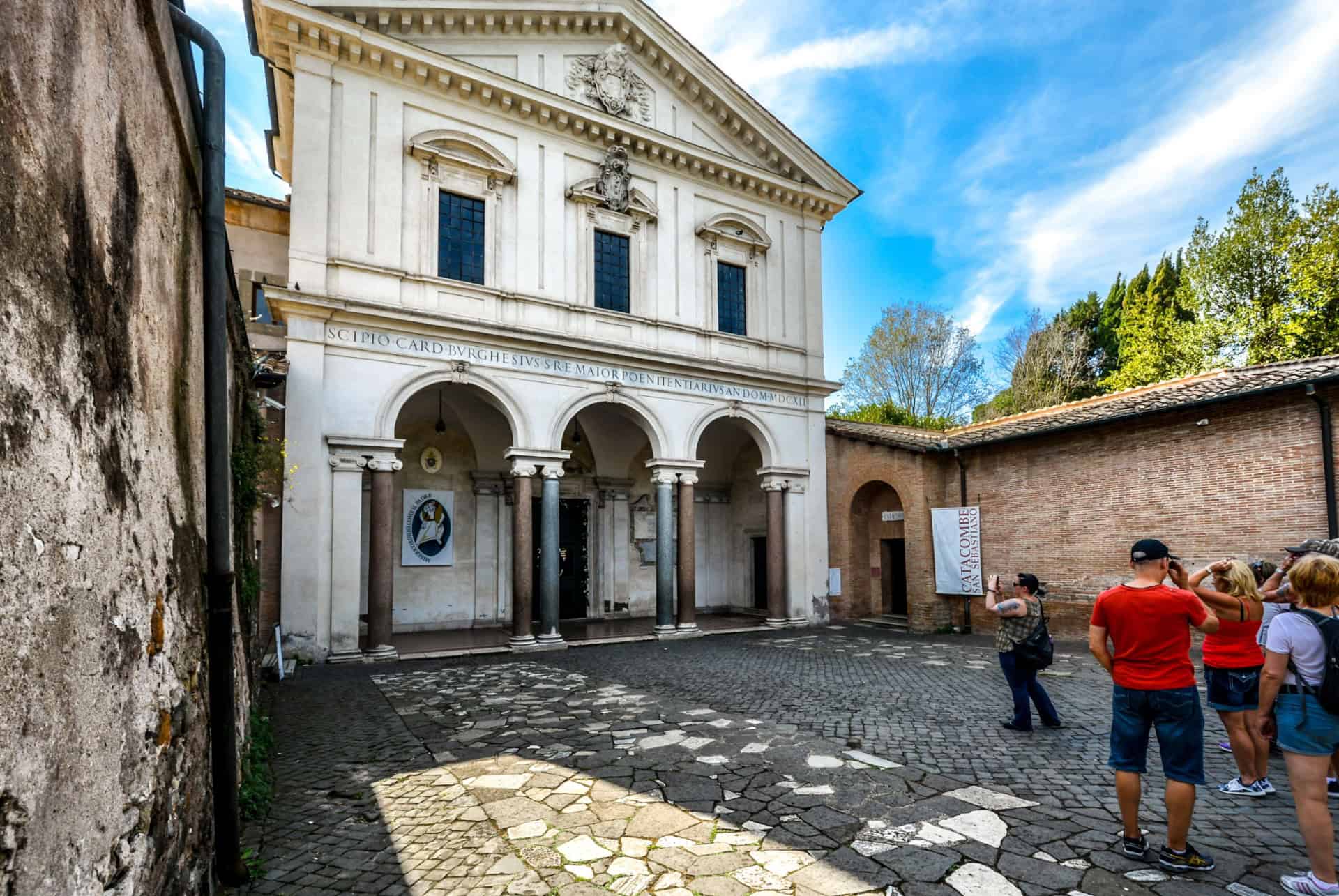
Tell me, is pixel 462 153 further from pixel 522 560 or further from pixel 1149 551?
pixel 1149 551

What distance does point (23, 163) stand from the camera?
1.90 m

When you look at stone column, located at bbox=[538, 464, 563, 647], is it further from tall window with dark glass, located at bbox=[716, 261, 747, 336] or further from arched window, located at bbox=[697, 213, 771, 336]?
tall window with dark glass, located at bbox=[716, 261, 747, 336]

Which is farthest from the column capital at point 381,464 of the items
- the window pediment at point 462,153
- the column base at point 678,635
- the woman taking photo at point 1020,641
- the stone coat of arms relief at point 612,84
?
the woman taking photo at point 1020,641

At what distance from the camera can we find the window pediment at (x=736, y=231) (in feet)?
54.3

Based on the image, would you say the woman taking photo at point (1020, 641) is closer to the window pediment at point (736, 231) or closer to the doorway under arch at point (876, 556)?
the doorway under arch at point (876, 556)

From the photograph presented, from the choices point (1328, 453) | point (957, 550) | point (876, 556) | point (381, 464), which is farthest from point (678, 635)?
point (1328, 453)

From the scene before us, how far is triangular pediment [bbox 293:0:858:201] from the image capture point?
13.5m

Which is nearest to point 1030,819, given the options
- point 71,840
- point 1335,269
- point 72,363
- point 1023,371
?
point 71,840

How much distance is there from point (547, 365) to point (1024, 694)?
32.7ft

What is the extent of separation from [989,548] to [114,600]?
51.1 ft

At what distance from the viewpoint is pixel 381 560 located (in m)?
11.8

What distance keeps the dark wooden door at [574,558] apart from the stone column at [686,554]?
10.6 ft

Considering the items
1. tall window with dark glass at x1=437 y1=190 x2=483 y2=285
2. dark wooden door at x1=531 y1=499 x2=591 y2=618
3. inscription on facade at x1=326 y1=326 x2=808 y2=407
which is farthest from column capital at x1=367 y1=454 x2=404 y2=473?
dark wooden door at x1=531 y1=499 x2=591 y2=618

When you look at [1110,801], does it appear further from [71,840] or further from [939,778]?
[71,840]
